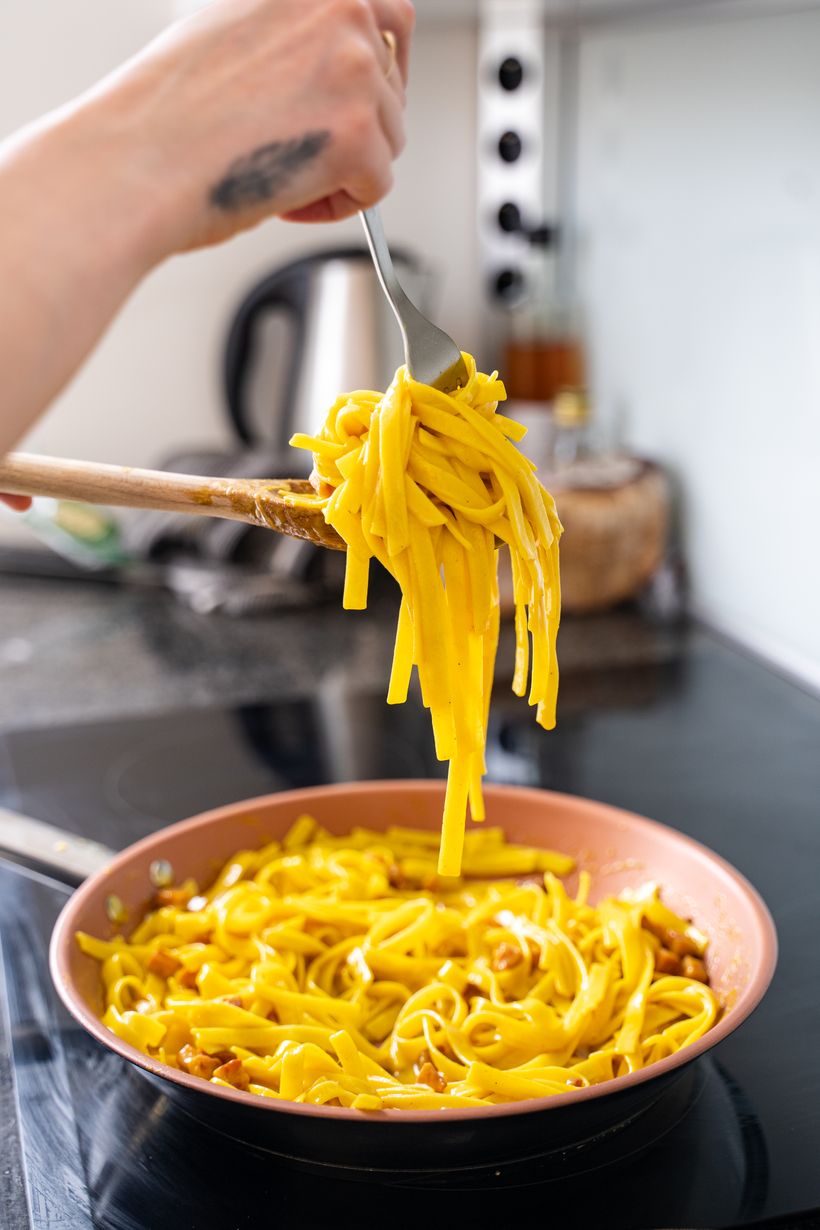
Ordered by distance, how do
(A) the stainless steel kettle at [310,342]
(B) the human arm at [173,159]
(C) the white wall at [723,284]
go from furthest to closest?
(A) the stainless steel kettle at [310,342] → (C) the white wall at [723,284] → (B) the human arm at [173,159]

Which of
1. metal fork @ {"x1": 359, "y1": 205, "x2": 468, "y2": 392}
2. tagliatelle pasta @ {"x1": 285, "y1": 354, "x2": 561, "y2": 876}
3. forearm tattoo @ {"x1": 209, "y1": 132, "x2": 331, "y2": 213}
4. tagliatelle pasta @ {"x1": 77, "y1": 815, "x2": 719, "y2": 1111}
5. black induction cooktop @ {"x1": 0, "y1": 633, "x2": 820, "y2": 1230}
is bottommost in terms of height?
black induction cooktop @ {"x1": 0, "y1": 633, "x2": 820, "y2": 1230}

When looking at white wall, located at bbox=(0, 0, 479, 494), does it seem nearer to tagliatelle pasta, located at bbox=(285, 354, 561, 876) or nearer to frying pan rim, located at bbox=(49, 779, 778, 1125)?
frying pan rim, located at bbox=(49, 779, 778, 1125)

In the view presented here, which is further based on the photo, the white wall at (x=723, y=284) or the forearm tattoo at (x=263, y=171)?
the white wall at (x=723, y=284)

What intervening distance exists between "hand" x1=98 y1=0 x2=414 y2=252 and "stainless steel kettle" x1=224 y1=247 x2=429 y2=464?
1.45m

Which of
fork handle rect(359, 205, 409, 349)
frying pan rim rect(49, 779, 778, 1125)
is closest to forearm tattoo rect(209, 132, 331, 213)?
fork handle rect(359, 205, 409, 349)

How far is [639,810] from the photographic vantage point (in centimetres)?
123

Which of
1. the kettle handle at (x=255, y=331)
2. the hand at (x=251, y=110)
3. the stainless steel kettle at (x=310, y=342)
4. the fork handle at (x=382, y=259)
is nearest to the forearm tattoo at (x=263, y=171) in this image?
the hand at (x=251, y=110)

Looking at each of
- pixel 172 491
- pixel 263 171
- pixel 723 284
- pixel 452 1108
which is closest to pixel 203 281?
pixel 723 284

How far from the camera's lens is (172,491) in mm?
797

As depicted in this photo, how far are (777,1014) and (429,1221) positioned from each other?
0.31 metres

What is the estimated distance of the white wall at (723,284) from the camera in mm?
1568

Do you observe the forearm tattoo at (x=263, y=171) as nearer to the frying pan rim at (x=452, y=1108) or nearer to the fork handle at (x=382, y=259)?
the fork handle at (x=382, y=259)

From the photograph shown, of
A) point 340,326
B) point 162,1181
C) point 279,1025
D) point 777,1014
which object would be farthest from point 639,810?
point 340,326

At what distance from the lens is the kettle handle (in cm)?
220
